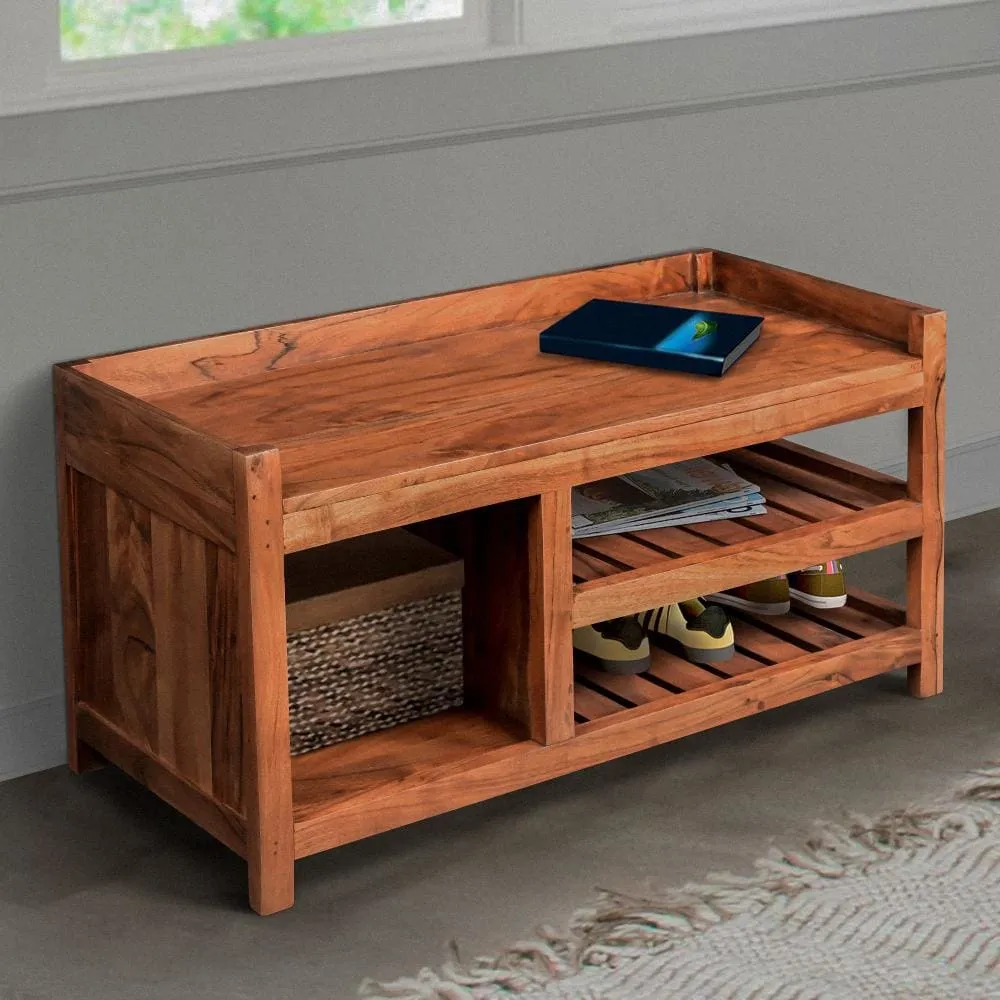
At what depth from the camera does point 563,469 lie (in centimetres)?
228

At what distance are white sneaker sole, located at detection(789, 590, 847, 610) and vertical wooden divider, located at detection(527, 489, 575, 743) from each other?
60 centimetres

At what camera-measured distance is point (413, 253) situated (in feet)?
9.03

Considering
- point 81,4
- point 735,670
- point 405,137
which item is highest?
point 81,4

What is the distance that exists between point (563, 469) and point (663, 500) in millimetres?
457

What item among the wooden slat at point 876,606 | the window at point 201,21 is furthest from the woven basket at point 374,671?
the window at point 201,21

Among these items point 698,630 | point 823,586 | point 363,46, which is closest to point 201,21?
point 363,46

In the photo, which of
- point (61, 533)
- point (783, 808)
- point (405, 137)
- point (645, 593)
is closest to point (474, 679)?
point (645, 593)

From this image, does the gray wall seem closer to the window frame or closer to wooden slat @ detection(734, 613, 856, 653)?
the window frame

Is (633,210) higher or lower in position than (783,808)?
higher

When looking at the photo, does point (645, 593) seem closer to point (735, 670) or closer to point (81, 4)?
point (735, 670)

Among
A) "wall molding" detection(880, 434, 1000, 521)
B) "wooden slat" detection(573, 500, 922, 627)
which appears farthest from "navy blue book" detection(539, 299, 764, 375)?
"wall molding" detection(880, 434, 1000, 521)

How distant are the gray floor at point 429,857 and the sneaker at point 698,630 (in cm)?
13

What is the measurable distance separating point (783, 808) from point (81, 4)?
147cm

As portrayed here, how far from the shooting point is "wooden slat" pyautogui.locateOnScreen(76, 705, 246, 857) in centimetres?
223
